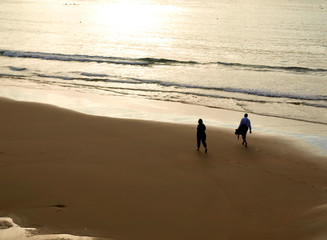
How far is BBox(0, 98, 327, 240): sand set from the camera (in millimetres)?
10242

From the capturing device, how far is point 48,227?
1003 cm

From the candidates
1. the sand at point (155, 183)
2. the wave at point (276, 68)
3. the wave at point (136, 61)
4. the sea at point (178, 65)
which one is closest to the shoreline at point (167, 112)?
the sea at point (178, 65)

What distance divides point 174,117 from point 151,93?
5891mm

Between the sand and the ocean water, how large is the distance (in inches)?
290

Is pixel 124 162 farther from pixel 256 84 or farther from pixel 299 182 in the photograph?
pixel 256 84

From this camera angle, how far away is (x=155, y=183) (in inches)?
498

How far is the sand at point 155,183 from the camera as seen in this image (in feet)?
33.6

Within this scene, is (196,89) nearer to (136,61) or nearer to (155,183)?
(136,61)

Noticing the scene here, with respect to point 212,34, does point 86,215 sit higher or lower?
lower

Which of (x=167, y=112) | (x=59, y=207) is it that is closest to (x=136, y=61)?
(x=167, y=112)

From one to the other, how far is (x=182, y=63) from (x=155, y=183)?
1023 inches

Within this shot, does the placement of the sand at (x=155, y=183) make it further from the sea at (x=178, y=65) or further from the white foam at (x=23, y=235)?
the sea at (x=178, y=65)

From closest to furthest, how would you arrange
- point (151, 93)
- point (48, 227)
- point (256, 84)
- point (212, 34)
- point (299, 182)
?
1. point (48, 227)
2. point (299, 182)
3. point (151, 93)
4. point (256, 84)
5. point (212, 34)

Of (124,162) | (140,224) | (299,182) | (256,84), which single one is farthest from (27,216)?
(256,84)
